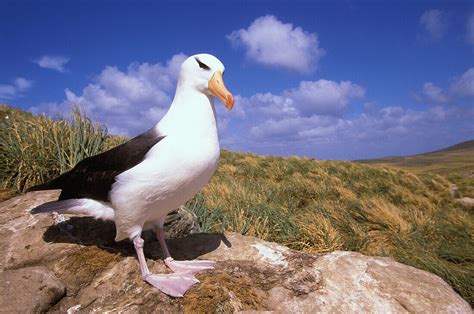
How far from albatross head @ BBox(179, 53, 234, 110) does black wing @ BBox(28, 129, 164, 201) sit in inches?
21.4

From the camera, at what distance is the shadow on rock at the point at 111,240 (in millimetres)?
3445

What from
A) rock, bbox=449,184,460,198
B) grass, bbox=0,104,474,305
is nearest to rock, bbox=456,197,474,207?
rock, bbox=449,184,460,198

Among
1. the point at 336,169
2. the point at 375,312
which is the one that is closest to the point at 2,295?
the point at 375,312

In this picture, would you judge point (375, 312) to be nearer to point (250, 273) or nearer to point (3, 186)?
point (250, 273)

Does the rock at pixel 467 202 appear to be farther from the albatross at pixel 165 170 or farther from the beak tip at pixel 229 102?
the beak tip at pixel 229 102

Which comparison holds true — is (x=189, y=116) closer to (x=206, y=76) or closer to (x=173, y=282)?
(x=206, y=76)

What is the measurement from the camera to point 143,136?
302cm

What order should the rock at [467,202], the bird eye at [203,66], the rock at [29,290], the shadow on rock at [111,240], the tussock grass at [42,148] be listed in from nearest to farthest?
the rock at [29,290], the bird eye at [203,66], the shadow on rock at [111,240], the tussock grass at [42,148], the rock at [467,202]

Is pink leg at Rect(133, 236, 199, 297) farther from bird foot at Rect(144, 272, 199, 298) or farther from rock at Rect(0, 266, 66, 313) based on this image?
rock at Rect(0, 266, 66, 313)

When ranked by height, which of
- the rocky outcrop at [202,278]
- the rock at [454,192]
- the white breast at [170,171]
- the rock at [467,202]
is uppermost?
the white breast at [170,171]

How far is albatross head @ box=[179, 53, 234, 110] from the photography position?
2877 millimetres

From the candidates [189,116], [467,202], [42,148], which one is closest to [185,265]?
[189,116]

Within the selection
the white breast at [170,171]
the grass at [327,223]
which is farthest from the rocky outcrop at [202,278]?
the grass at [327,223]

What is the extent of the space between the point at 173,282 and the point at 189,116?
134 cm
